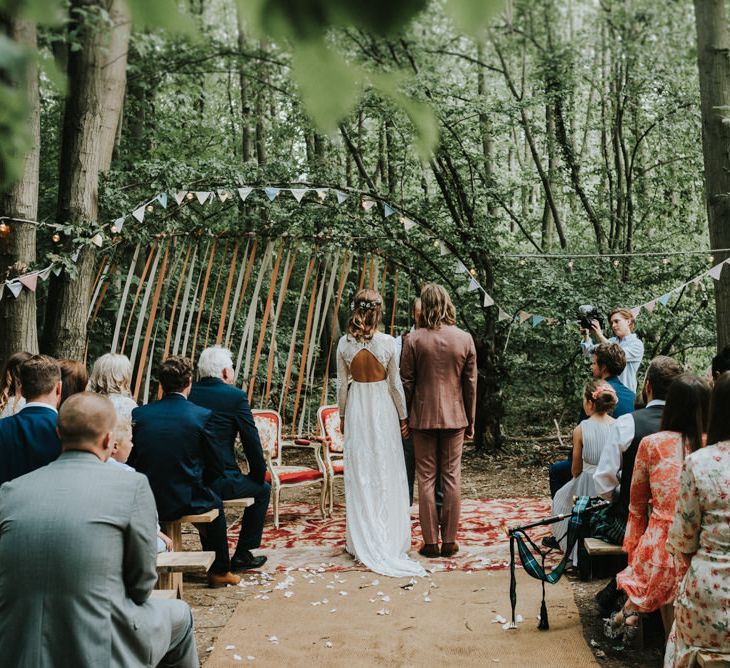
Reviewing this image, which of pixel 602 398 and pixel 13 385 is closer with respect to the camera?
pixel 13 385

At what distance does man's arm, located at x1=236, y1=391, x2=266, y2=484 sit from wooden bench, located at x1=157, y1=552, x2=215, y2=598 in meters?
1.05

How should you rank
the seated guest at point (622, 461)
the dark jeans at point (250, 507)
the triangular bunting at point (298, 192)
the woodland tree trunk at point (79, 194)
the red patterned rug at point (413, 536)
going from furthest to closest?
the triangular bunting at point (298, 192)
the woodland tree trunk at point (79, 194)
the red patterned rug at point (413, 536)
the dark jeans at point (250, 507)
the seated guest at point (622, 461)

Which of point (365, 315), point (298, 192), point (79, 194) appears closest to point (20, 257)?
point (79, 194)

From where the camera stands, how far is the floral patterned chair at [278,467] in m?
5.83

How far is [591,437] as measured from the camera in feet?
13.7

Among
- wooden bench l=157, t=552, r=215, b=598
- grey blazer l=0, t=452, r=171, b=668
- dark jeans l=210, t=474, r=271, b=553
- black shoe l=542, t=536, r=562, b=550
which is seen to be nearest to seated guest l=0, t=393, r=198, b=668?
grey blazer l=0, t=452, r=171, b=668

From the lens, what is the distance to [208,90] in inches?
466

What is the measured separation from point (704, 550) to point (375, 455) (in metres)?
2.76

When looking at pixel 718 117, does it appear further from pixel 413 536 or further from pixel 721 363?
pixel 413 536

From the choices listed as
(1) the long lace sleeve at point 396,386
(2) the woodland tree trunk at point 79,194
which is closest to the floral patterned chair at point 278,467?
(1) the long lace sleeve at point 396,386

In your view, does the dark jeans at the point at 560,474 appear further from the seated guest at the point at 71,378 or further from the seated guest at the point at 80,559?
the seated guest at the point at 80,559

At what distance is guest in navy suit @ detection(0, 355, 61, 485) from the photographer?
3.14 meters

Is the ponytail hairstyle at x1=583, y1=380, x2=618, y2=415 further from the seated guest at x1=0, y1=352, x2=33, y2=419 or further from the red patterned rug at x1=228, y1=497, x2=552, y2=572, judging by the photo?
the seated guest at x1=0, y1=352, x2=33, y2=419

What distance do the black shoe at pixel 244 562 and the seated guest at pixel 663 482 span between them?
94.7 inches
